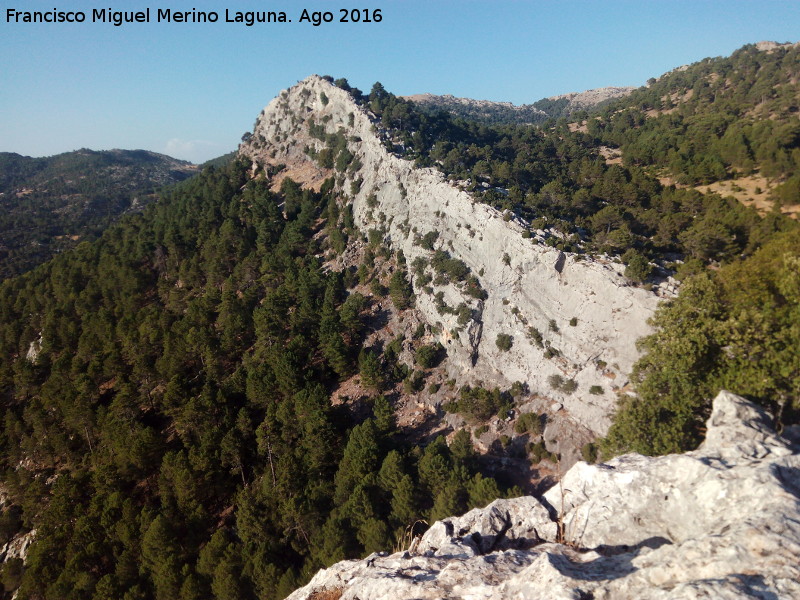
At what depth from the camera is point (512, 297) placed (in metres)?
51.1

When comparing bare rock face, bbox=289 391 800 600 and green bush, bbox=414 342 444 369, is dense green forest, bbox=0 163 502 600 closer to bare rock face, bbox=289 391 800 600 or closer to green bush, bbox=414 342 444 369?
green bush, bbox=414 342 444 369

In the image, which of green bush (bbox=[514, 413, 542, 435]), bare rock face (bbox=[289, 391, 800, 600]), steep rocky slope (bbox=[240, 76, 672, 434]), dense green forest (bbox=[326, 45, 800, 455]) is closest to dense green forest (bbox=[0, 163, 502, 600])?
green bush (bbox=[514, 413, 542, 435])

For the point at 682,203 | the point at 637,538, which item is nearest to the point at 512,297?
the point at 682,203

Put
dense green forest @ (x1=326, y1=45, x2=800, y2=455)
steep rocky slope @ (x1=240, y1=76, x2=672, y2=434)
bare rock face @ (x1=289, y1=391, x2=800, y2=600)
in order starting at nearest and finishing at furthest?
bare rock face @ (x1=289, y1=391, x2=800, y2=600), dense green forest @ (x1=326, y1=45, x2=800, y2=455), steep rocky slope @ (x1=240, y1=76, x2=672, y2=434)

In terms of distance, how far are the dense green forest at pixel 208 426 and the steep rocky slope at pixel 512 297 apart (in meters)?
9.39

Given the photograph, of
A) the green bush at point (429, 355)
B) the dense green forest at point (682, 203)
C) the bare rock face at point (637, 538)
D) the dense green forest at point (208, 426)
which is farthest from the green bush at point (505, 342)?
the bare rock face at point (637, 538)

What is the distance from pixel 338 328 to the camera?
2285 inches

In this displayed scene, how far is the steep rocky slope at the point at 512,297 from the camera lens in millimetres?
42250

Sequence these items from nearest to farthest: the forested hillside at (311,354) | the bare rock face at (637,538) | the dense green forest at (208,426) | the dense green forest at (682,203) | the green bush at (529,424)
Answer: the bare rock face at (637,538) → the dense green forest at (682,203) → the forested hillside at (311,354) → the dense green forest at (208,426) → the green bush at (529,424)

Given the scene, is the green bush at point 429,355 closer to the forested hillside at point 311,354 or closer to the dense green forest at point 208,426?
the forested hillside at point 311,354

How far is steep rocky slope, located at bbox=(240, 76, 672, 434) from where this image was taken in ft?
139

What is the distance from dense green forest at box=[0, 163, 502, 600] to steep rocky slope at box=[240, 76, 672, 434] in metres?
9.39

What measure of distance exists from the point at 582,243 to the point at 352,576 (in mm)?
47180

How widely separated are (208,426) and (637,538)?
156 ft
